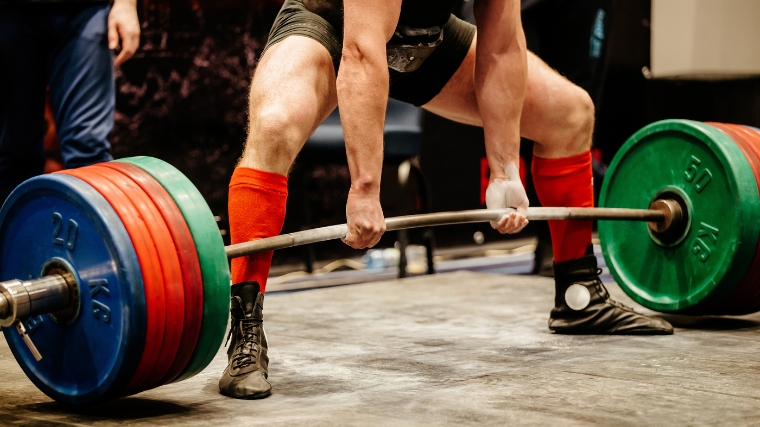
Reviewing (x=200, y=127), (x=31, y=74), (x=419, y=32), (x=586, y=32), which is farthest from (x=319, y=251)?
(x=419, y=32)

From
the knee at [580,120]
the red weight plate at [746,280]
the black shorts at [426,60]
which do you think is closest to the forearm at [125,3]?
the black shorts at [426,60]

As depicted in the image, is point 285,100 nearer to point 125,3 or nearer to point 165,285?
point 165,285

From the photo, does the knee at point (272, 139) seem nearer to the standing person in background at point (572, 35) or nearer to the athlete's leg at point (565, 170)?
the athlete's leg at point (565, 170)

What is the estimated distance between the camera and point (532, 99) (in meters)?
2.21

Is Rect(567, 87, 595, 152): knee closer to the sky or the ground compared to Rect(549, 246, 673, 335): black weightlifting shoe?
closer to the sky

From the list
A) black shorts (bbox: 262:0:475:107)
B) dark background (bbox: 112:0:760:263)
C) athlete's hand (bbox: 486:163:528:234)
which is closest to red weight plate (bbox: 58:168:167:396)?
black shorts (bbox: 262:0:475:107)

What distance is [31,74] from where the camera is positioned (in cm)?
250

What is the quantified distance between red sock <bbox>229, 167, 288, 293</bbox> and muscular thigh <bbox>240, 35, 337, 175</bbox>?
26 millimetres

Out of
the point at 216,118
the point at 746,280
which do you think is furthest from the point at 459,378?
the point at 216,118

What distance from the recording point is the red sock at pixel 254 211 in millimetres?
1801

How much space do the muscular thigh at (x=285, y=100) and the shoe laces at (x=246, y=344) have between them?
1.01 feet

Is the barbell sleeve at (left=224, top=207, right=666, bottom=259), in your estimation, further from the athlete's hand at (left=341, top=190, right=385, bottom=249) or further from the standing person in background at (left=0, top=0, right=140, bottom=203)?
the standing person in background at (left=0, top=0, right=140, bottom=203)

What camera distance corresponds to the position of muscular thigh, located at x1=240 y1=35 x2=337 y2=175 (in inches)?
70.4

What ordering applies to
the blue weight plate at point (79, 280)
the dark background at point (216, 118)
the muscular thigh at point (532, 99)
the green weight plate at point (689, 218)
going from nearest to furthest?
the blue weight plate at point (79, 280), the muscular thigh at point (532, 99), the green weight plate at point (689, 218), the dark background at point (216, 118)
